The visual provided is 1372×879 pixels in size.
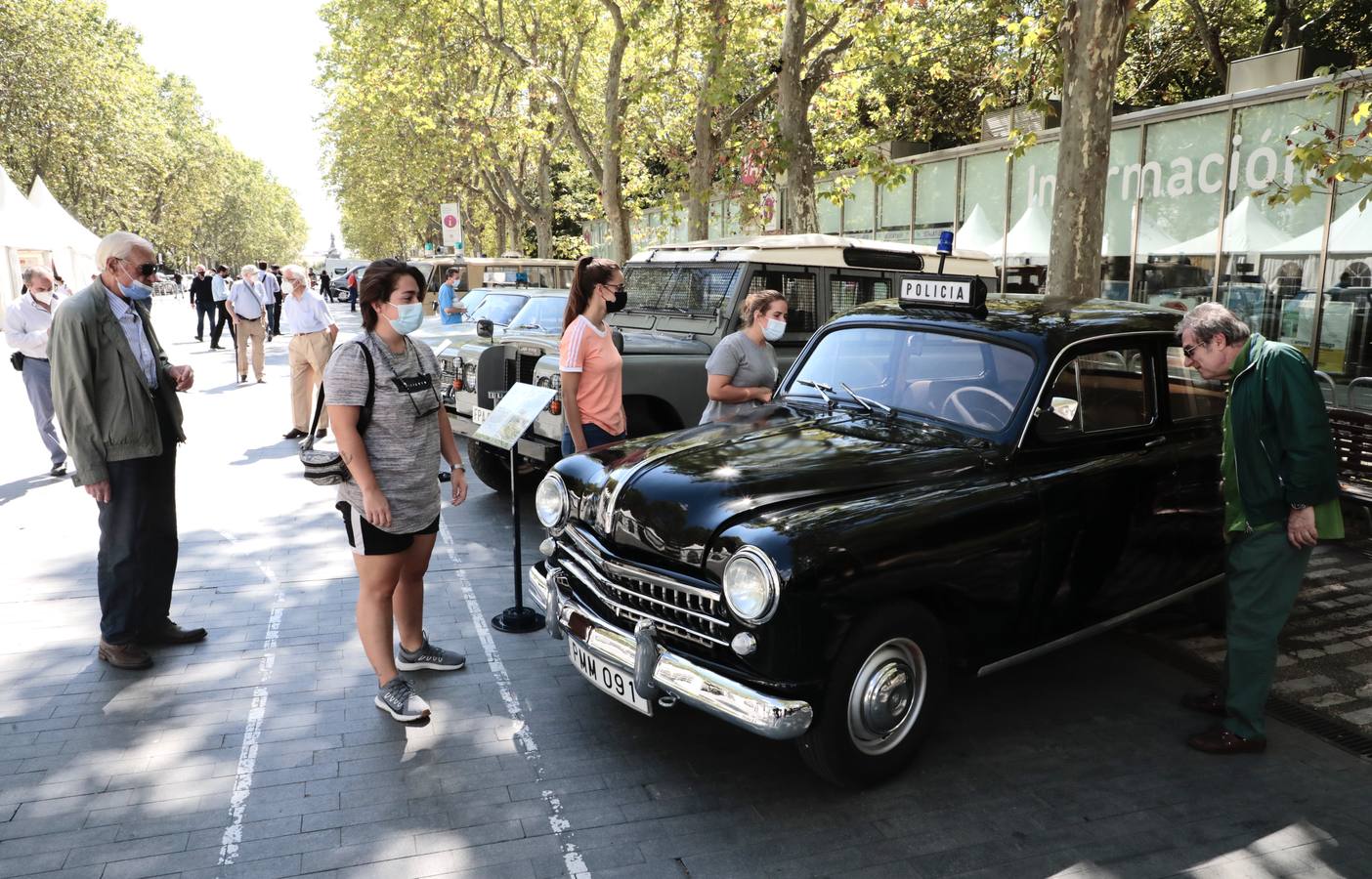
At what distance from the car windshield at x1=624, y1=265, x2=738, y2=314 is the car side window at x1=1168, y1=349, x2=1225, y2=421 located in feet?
11.5

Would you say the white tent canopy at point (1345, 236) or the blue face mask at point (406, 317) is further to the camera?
the white tent canopy at point (1345, 236)

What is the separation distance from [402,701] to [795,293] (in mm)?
4656

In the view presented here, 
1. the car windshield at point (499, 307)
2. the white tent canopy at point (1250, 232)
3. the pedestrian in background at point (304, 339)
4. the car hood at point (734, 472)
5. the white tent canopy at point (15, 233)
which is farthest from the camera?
the white tent canopy at point (15, 233)

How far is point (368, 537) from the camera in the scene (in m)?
4.12

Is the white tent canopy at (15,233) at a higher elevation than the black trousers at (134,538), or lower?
higher

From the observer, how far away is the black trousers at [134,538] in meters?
4.68

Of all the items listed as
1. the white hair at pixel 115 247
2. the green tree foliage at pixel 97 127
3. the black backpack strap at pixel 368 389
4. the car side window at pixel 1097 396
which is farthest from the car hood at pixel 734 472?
the green tree foliage at pixel 97 127

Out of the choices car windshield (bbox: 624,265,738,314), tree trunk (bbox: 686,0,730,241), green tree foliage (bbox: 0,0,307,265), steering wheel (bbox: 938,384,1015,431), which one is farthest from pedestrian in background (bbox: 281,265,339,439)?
green tree foliage (bbox: 0,0,307,265)

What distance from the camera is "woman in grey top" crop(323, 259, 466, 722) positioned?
397 centimetres

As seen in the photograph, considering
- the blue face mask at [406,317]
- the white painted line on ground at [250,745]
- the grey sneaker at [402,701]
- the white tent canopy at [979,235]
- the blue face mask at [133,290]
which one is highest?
the white tent canopy at [979,235]

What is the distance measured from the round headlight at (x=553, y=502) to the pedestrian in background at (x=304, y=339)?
273 inches

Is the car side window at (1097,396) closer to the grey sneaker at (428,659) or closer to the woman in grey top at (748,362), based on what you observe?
the woman in grey top at (748,362)

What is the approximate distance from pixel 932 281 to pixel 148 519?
13.6 feet

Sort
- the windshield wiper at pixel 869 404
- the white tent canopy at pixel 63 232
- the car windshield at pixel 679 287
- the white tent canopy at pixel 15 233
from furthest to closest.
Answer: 1. the white tent canopy at pixel 63 232
2. the white tent canopy at pixel 15 233
3. the car windshield at pixel 679 287
4. the windshield wiper at pixel 869 404
